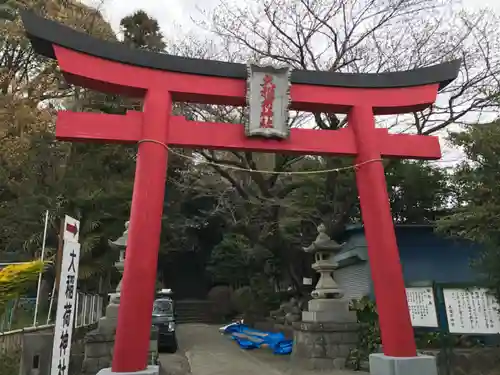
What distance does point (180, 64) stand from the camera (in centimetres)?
728

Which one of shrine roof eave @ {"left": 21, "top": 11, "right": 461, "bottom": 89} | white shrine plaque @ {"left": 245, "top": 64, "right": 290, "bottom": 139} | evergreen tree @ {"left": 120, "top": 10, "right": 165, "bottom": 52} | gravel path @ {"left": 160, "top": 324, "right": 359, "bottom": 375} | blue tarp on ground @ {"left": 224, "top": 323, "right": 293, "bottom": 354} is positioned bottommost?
gravel path @ {"left": 160, "top": 324, "right": 359, "bottom": 375}

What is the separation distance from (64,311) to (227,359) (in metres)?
7.34

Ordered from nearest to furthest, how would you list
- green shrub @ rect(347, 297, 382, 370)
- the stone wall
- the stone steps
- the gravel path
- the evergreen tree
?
the stone wall < green shrub @ rect(347, 297, 382, 370) < the gravel path < the evergreen tree < the stone steps

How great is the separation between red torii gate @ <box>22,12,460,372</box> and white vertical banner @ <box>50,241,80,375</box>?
84 centimetres

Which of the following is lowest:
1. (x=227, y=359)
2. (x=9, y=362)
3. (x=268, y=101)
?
(x=227, y=359)

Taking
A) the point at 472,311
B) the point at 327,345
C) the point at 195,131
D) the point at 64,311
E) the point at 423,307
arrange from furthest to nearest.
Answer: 1. the point at 327,345
2. the point at 423,307
3. the point at 472,311
4. the point at 195,131
5. the point at 64,311

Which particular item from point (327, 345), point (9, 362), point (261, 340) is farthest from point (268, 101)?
point (261, 340)

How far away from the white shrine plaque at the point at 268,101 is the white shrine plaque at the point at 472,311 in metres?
5.22

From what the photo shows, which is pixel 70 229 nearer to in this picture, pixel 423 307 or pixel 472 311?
pixel 423 307

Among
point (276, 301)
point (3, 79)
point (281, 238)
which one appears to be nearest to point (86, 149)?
point (3, 79)

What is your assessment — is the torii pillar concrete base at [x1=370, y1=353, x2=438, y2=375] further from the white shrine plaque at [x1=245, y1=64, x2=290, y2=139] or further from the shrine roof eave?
the shrine roof eave

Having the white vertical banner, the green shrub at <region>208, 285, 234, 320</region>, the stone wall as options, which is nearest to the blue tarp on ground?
the stone wall

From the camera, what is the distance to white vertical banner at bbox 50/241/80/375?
19.7 ft

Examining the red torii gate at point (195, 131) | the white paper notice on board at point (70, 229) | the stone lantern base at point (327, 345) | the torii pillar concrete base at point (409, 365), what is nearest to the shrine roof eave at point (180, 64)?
the red torii gate at point (195, 131)
